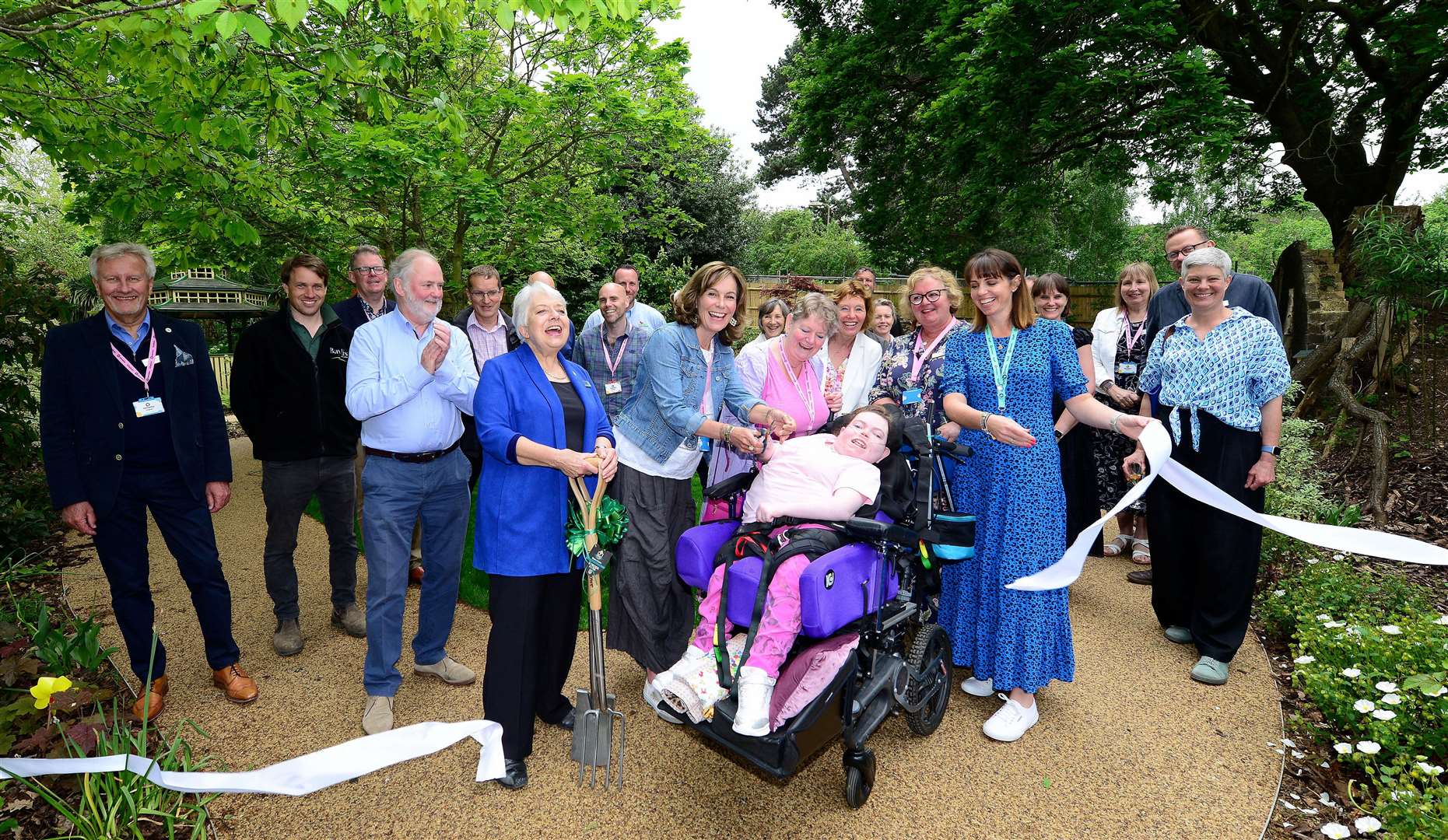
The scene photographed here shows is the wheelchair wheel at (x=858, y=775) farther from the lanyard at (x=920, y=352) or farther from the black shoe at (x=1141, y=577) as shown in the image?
the black shoe at (x=1141, y=577)

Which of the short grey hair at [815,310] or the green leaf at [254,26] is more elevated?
the green leaf at [254,26]

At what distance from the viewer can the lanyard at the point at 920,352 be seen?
4.02m

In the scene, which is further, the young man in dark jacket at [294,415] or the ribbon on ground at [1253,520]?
the young man in dark jacket at [294,415]

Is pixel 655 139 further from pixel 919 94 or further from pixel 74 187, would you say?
pixel 74 187

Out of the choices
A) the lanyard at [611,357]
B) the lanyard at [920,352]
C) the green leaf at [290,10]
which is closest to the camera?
the green leaf at [290,10]

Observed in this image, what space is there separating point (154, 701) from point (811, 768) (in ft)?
9.64

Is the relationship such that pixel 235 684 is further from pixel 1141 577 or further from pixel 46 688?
pixel 1141 577

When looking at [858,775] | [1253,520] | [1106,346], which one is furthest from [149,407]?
[1106,346]

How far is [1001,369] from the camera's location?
3324mm

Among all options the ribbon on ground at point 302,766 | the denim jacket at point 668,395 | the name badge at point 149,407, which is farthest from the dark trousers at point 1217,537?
the name badge at point 149,407

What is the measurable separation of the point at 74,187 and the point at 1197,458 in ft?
32.8

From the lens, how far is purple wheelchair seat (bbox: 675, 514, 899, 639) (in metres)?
2.59

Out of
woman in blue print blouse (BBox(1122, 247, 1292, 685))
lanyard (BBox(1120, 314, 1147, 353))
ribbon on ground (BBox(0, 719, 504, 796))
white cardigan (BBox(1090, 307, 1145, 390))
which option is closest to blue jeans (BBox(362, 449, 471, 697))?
ribbon on ground (BBox(0, 719, 504, 796))

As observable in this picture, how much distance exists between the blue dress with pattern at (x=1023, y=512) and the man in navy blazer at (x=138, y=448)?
3.51 meters
